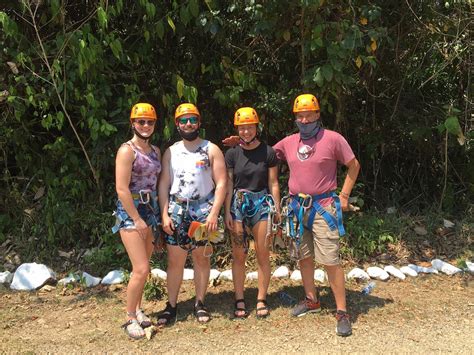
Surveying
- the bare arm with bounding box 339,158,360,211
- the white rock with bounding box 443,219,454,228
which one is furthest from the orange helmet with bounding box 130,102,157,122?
the white rock with bounding box 443,219,454,228

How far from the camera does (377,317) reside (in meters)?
4.17

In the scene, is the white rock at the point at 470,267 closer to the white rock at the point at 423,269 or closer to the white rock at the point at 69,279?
the white rock at the point at 423,269

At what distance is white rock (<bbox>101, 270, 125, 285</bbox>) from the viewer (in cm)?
498

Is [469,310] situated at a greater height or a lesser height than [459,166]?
lesser

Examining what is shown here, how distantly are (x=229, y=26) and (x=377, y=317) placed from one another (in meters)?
3.42

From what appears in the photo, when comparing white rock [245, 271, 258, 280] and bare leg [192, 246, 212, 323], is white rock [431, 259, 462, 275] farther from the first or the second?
bare leg [192, 246, 212, 323]

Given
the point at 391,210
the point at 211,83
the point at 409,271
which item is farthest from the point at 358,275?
the point at 211,83

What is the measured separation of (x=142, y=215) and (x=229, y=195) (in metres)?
0.77

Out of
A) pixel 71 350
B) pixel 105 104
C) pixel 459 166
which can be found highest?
pixel 105 104

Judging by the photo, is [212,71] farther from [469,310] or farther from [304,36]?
[469,310]

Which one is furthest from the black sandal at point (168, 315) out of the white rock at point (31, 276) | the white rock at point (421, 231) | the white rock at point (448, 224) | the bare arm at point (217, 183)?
the white rock at point (448, 224)

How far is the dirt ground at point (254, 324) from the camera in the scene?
12.2ft

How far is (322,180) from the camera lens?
153 inches

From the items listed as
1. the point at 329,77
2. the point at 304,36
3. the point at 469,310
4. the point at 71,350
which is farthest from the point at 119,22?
the point at 469,310
